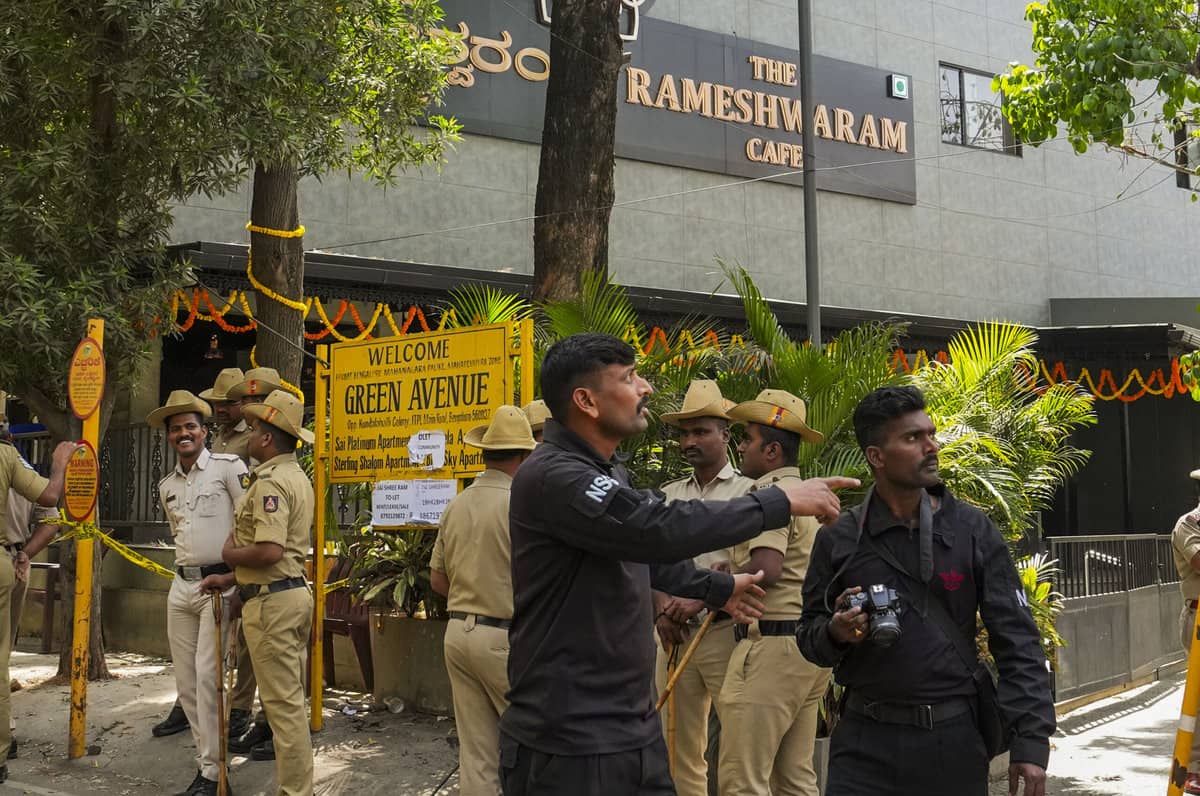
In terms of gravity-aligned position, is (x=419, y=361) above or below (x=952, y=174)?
below

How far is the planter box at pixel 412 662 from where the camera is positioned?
9578 millimetres

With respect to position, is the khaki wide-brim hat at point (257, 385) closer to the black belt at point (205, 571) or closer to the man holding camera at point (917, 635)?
the black belt at point (205, 571)

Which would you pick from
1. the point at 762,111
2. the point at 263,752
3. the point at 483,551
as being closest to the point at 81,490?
the point at 263,752

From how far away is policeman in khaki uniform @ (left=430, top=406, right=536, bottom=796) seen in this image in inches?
253

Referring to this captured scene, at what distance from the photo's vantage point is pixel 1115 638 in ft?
41.9

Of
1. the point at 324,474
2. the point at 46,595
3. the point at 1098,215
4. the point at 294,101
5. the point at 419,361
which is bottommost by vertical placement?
the point at 46,595

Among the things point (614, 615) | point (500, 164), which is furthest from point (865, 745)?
point (500, 164)

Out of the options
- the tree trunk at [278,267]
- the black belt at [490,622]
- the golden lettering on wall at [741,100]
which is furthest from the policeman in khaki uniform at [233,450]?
the golden lettering on wall at [741,100]

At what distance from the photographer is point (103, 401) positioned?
10.4 meters

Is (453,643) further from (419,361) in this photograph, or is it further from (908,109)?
(908,109)

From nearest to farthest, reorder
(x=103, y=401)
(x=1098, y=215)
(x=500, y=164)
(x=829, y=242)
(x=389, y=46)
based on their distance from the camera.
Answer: (x=103, y=401) → (x=389, y=46) → (x=500, y=164) → (x=829, y=242) → (x=1098, y=215)

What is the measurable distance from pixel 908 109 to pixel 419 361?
685 inches

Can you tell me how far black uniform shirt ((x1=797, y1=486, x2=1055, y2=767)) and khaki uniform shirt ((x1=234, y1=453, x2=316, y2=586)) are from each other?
3.85 meters

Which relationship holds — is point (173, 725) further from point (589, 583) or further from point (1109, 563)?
point (1109, 563)
